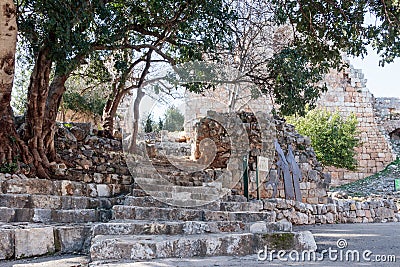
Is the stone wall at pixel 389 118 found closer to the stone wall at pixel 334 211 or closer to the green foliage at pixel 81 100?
the stone wall at pixel 334 211

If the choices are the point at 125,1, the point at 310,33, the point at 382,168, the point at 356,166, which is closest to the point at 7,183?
the point at 125,1

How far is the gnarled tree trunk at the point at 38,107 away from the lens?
6.81 meters

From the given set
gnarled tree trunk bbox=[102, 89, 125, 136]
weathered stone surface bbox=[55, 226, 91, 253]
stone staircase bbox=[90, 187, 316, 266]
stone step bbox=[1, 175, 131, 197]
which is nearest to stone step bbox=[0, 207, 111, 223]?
stone staircase bbox=[90, 187, 316, 266]

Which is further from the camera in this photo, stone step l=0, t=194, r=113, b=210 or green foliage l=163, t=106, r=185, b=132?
green foliage l=163, t=106, r=185, b=132

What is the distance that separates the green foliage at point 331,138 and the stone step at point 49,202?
505 inches

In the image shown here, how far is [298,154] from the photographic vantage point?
392 inches

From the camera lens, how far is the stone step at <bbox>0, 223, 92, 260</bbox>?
3.57 meters

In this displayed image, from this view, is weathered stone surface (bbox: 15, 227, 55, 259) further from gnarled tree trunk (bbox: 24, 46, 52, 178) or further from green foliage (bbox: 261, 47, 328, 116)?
green foliage (bbox: 261, 47, 328, 116)

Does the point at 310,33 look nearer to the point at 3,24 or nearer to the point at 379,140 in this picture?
the point at 3,24

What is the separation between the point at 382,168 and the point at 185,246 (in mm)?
17968

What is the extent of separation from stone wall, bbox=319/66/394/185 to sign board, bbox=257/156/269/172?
39.3ft

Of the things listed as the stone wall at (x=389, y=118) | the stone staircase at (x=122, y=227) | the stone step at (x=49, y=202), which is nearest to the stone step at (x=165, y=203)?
the stone staircase at (x=122, y=227)

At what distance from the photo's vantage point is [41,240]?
3742 millimetres

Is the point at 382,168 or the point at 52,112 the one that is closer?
the point at 52,112
